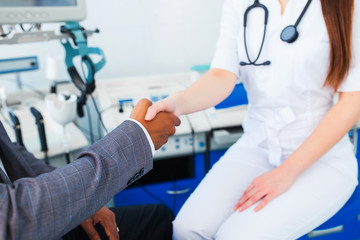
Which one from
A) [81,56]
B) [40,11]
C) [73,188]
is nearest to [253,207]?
[73,188]

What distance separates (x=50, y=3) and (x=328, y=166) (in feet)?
3.43

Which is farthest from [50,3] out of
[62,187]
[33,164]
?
[62,187]

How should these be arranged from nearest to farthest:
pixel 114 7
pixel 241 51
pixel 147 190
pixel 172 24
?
pixel 241 51 < pixel 147 190 < pixel 114 7 < pixel 172 24

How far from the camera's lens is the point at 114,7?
5.76 ft

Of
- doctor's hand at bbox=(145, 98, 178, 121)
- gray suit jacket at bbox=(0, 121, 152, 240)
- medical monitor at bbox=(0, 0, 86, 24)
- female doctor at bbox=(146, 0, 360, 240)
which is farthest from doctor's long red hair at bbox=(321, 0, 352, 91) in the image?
medical monitor at bbox=(0, 0, 86, 24)

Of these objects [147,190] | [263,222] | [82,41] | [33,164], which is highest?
[82,41]

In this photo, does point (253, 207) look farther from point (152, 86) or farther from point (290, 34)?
point (152, 86)

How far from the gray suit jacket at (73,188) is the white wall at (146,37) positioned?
1190 mm

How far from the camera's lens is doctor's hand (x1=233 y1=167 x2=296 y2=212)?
868 mm

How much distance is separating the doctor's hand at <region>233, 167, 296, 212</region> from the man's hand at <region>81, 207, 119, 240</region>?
0.33 m

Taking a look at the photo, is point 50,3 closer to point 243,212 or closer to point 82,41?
point 82,41

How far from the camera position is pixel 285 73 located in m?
0.97

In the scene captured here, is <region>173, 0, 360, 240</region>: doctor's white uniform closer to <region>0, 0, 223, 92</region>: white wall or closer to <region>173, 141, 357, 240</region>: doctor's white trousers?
<region>173, 141, 357, 240</region>: doctor's white trousers

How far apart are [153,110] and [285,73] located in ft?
1.38
